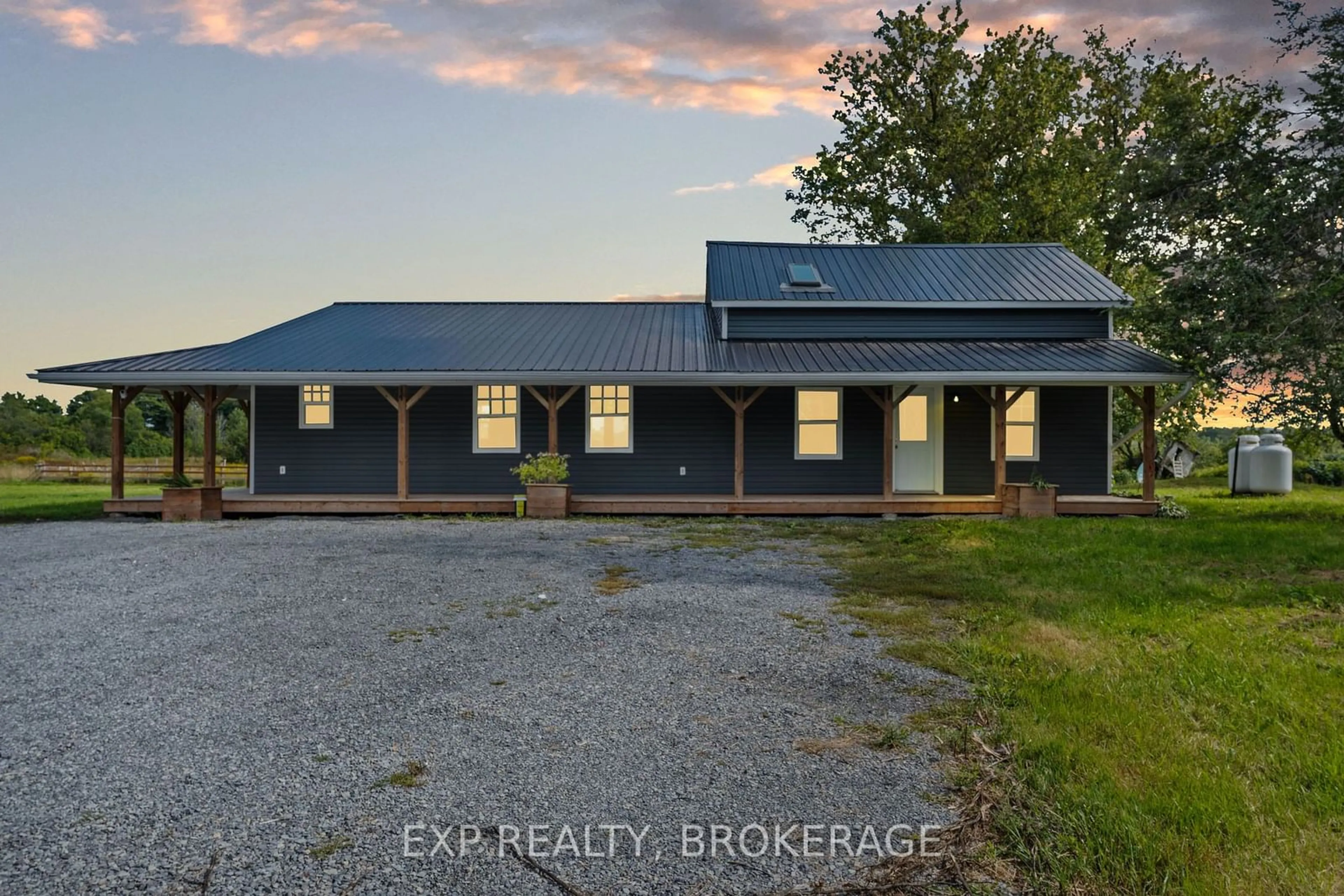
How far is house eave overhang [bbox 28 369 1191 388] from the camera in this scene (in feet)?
42.7

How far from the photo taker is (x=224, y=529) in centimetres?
1189

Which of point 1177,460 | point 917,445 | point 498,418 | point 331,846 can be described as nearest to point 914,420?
point 917,445

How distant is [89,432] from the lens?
1853 inches

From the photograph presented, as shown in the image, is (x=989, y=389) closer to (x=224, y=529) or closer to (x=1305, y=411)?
(x=1305, y=411)

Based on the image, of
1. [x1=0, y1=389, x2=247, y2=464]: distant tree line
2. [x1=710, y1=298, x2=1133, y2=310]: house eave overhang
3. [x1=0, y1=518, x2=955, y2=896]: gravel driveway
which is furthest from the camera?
[x1=0, y1=389, x2=247, y2=464]: distant tree line

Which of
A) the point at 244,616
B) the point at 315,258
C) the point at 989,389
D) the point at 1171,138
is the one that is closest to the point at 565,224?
the point at 315,258

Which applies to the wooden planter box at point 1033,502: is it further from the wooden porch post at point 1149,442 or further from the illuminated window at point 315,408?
the illuminated window at point 315,408

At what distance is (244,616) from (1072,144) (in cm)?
2597

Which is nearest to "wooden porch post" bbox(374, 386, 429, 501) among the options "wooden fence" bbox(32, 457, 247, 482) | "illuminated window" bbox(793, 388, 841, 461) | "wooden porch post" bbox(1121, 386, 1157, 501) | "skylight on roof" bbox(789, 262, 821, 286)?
"illuminated window" bbox(793, 388, 841, 461)

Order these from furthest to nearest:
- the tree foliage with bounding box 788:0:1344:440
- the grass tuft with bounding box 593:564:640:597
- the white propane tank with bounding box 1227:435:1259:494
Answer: the white propane tank with bounding box 1227:435:1259:494 → the tree foliage with bounding box 788:0:1344:440 → the grass tuft with bounding box 593:564:640:597

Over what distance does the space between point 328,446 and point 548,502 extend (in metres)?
4.57

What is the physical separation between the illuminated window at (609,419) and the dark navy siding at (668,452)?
11 centimetres

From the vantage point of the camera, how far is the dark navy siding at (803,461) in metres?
14.7

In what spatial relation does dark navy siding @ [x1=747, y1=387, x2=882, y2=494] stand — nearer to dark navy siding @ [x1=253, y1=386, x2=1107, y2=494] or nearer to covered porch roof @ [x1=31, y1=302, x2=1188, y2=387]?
dark navy siding @ [x1=253, y1=386, x2=1107, y2=494]
